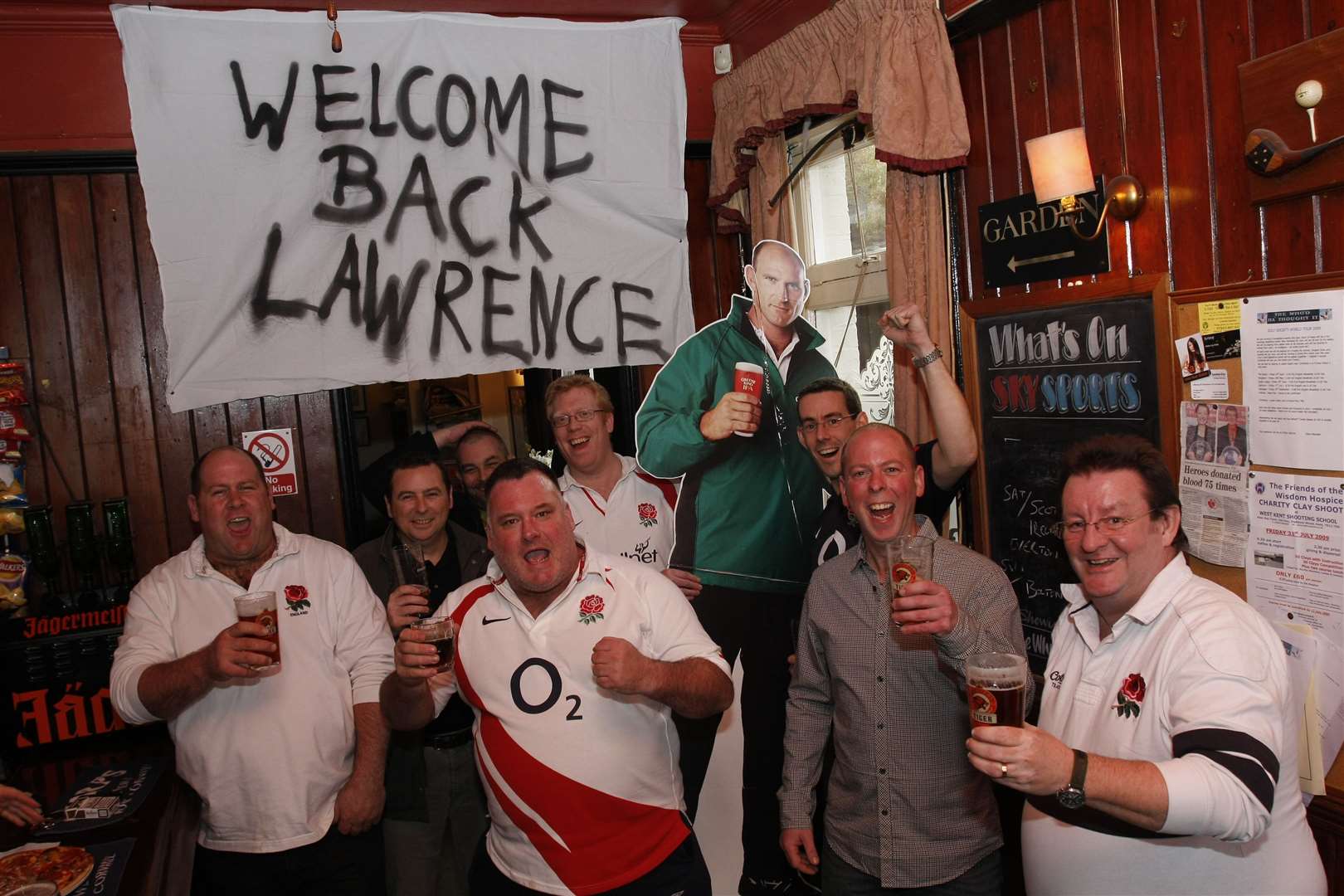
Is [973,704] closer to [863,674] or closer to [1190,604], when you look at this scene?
[1190,604]

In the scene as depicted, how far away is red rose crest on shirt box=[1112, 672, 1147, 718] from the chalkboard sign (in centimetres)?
81

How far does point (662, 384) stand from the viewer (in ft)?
11.7

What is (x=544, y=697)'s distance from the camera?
2.41 meters

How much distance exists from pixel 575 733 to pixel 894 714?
0.80 meters

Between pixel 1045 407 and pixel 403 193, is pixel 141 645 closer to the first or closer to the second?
pixel 403 193

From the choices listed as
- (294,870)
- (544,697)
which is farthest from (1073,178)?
(294,870)

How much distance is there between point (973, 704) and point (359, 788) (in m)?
1.85

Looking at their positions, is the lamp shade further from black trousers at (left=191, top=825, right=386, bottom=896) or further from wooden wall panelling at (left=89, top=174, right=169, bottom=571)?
wooden wall panelling at (left=89, top=174, right=169, bottom=571)

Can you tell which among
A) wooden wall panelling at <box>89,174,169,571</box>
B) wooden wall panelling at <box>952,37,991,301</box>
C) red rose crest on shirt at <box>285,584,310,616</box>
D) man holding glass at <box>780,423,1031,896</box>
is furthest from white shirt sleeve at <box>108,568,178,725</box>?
wooden wall panelling at <box>952,37,991,301</box>

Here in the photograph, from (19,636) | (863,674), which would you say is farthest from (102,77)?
(863,674)

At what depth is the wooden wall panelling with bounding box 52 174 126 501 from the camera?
348cm

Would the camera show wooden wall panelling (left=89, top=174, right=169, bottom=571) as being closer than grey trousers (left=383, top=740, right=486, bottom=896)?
No

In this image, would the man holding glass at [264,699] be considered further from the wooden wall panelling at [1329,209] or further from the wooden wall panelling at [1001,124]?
the wooden wall panelling at [1329,209]

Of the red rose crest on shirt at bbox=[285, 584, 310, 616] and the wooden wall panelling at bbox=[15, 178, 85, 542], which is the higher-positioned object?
the wooden wall panelling at bbox=[15, 178, 85, 542]
